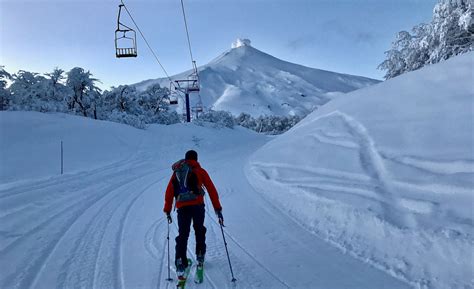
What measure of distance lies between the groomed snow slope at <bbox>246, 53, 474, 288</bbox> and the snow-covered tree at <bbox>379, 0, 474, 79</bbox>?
10.2m

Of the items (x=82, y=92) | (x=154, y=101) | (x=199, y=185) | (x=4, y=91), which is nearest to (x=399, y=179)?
(x=199, y=185)

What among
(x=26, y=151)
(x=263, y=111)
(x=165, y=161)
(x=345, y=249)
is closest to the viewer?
(x=345, y=249)

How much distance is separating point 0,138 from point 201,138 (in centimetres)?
1884

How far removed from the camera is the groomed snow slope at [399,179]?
4375mm

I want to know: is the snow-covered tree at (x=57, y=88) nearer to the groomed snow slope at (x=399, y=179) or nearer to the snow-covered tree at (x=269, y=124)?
the groomed snow slope at (x=399, y=179)

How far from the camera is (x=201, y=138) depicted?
32156 millimetres

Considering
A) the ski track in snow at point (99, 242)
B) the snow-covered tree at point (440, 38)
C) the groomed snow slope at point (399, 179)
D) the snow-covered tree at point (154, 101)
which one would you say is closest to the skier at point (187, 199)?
the ski track in snow at point (99, 242)

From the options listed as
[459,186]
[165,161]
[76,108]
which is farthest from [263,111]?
[459,186]

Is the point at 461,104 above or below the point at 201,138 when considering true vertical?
above

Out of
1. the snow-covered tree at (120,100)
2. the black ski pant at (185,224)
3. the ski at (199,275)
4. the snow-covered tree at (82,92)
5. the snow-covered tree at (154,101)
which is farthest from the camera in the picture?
the snow-covered tree at (154,101)

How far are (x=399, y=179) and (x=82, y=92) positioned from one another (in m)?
34.6

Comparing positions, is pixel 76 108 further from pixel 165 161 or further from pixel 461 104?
pixel 461 104

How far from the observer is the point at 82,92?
3412cm

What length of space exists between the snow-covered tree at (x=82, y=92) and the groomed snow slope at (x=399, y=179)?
28.3 meters
